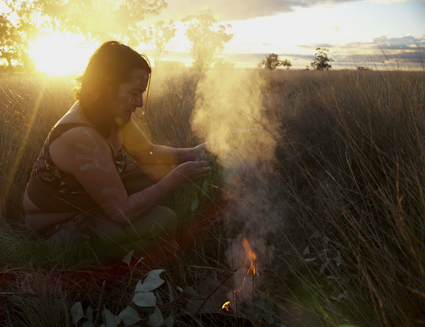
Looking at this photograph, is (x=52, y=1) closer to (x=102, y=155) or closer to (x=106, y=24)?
(x=106, y=24)

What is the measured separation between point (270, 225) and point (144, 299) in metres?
0.71

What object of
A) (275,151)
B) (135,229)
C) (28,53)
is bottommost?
(135,229)

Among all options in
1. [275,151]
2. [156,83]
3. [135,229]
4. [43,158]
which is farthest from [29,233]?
[156,83]

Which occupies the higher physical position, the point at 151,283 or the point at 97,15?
the point at 97,15

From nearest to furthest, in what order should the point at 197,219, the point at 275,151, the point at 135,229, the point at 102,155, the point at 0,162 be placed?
the point at 102,155 < the point at 135,229 < the point at 197,219 < the point at 0,162 < the point at 275,151

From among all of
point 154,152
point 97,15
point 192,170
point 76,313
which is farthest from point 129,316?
point 97,15

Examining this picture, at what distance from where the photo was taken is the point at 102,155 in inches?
67.8

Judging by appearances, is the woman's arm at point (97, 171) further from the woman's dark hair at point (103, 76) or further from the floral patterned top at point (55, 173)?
the woman's dark hair at point (103, 76)

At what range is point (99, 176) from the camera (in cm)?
170

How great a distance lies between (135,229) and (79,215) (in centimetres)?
39

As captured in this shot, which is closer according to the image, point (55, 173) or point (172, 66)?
point (55, 173)

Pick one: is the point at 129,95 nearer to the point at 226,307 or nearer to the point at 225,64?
the point at 226,307

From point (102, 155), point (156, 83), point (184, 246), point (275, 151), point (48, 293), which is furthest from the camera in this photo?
point (156, 83)

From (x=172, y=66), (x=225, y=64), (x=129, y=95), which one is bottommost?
(x=129, y=95)
